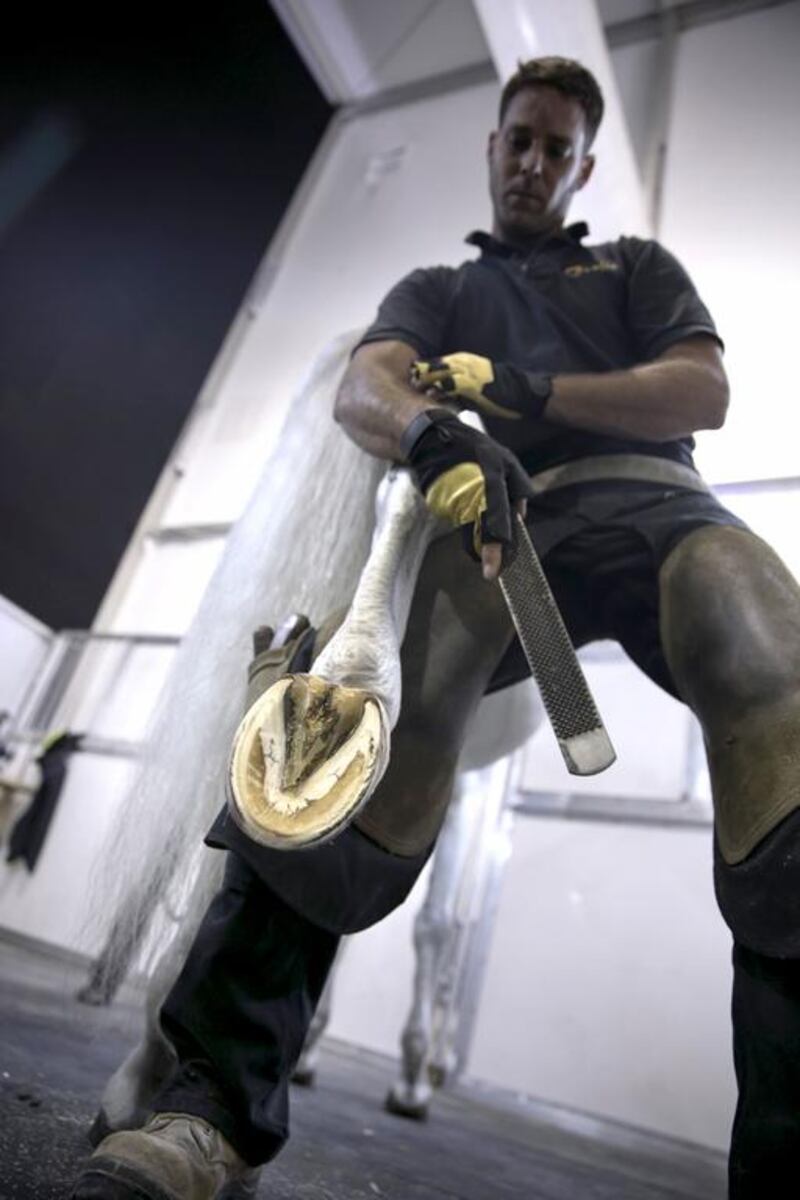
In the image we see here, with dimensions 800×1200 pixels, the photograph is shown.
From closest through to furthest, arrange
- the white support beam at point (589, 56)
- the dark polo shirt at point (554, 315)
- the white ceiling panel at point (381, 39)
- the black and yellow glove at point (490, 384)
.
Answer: the black and yellow glove at point (490, 384) → the dark polo shirt at point (554, 315) → the white support beam at point (589, 56) → the white ceiling panel at point (381, 39)

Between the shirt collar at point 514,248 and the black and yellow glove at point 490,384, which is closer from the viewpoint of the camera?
the black and yellow glove at point 490,384

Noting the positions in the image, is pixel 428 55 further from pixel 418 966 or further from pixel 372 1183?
pixel 372 1183

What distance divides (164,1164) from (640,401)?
1.00 m

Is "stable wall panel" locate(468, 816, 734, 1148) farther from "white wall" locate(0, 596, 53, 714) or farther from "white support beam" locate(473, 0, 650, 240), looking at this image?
A: "white wall" locate(0, 596, 53, 714)

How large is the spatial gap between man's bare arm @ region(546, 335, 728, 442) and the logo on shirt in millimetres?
285

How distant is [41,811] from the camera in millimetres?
4270

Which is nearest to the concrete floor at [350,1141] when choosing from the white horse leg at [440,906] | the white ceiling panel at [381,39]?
the white horse leg at [440,906]

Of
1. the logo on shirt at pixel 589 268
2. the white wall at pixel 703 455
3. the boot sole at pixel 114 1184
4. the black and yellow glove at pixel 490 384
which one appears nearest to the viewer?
the boot sole at pixel 114 1184

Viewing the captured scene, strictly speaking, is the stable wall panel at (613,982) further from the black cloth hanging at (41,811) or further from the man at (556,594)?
the black cloth hanging at (41,811)

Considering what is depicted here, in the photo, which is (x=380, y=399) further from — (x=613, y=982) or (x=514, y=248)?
(x=613, y=982)

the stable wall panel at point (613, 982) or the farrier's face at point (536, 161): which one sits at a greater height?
the farrier's face at point (536, 161)

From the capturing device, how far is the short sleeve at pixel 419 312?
4.15 feet

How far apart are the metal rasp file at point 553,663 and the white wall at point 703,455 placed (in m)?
0.81

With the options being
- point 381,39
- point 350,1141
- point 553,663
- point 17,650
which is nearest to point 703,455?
point 553,663
